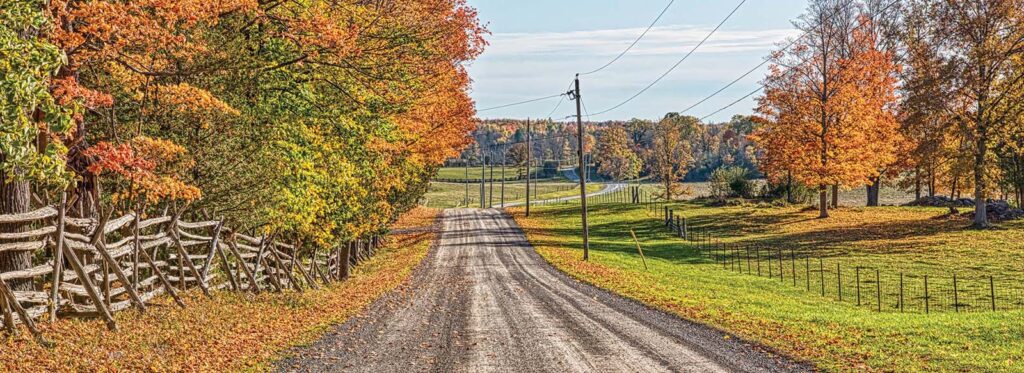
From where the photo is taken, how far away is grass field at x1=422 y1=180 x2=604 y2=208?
123m

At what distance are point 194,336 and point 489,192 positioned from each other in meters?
123

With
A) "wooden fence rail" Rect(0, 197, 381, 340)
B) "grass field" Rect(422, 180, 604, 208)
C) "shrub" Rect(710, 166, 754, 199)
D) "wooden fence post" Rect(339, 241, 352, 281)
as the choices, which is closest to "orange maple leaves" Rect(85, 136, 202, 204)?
"wooden fence rail" Rect(0, 197, 381, 340)

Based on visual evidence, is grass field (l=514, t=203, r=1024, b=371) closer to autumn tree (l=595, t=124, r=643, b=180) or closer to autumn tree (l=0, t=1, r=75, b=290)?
autumn tree (l=0, t=1, r=75, b=290)

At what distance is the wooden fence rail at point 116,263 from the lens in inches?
522

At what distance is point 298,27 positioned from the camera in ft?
59.0

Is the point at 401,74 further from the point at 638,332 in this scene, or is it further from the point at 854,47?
the point at 854,47

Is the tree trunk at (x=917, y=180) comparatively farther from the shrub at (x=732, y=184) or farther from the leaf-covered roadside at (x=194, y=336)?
the leaf-covered roadside at (x=194, y=336)

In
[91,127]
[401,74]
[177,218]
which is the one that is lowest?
[177,218]

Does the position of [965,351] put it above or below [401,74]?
below

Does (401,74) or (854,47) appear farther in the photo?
(854,47)

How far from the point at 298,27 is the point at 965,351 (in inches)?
599

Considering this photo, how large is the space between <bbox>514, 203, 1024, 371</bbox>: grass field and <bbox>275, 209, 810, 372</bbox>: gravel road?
4.48 ft

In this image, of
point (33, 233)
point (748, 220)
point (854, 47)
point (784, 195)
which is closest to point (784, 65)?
point (854, 47)

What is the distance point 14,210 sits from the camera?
13328 mm
